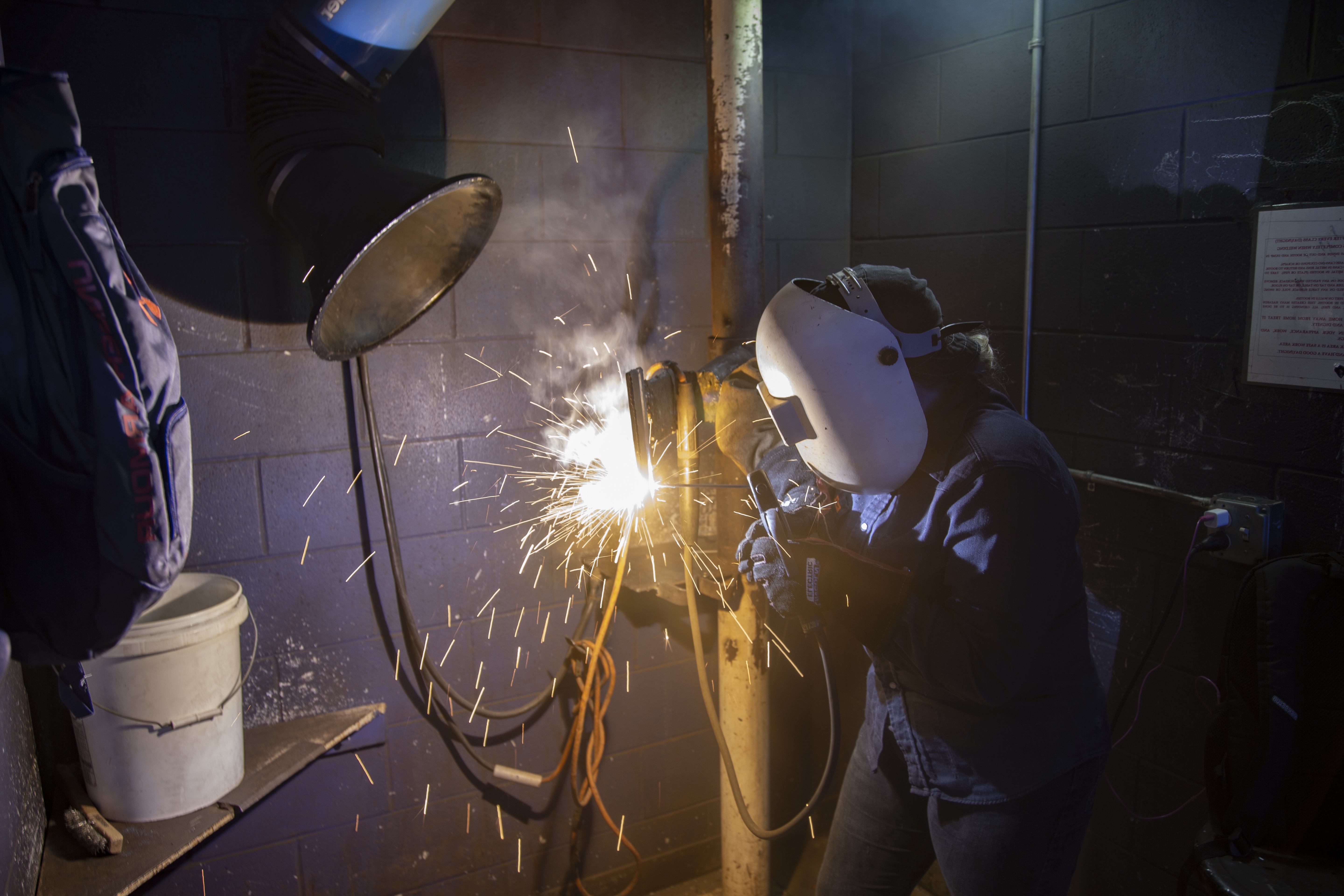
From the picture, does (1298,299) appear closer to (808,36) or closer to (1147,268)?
(1147,268)

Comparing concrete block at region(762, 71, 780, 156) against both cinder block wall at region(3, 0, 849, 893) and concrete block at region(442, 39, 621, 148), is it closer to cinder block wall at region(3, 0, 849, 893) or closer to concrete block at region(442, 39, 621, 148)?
cinder block wall at region(3, 0, 849, 893)

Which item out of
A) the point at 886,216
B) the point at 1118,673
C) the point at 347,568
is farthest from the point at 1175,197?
the point at 347,568

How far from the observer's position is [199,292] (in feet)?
6.79

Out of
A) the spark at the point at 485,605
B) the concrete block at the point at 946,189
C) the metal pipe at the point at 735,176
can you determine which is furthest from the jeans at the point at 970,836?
the concrete block at the point at 946,189

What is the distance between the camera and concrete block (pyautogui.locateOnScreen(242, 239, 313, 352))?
211cm

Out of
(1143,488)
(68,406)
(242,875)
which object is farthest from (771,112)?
(242,875)

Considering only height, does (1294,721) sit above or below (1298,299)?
below

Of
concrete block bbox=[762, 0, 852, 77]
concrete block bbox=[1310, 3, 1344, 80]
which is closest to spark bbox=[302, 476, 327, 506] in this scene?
concrete block bbox=[762, 0, 852, 77]

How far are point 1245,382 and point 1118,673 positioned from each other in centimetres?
77

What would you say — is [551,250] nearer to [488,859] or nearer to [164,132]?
[164,132]

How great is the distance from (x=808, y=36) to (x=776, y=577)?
185 centimetres

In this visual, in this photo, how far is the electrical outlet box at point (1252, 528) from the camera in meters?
1.77

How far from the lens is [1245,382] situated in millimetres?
1829

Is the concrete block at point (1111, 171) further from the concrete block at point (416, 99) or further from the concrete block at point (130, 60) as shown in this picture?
the concrete block at point (130, 60)
